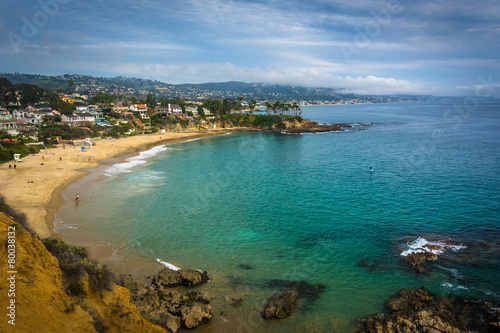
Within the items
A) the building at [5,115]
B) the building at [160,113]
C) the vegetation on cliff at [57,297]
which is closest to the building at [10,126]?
the building at [5,115]

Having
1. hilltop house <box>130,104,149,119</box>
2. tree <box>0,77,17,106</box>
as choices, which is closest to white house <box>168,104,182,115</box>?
hilltop house <box>130,104,149,119</box>

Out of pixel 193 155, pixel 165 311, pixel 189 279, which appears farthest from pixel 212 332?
pixel 193 155

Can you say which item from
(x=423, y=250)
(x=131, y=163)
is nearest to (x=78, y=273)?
(x=423, y=250)

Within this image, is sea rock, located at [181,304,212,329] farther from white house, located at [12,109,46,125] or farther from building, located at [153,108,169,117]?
building, located at [153,108,169,117]

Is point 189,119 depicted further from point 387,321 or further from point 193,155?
point 387,321

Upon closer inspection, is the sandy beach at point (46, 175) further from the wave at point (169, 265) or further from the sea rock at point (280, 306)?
the sea rock at point (280, 306)

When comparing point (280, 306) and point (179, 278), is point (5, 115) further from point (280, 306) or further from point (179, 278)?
point (280, 306)
